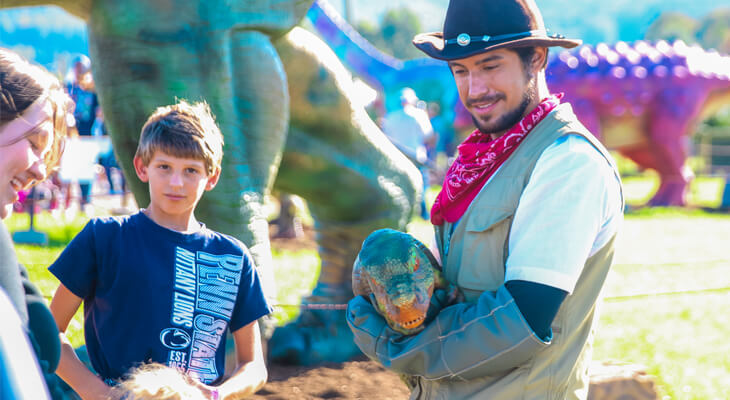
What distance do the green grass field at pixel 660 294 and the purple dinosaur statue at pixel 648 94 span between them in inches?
110

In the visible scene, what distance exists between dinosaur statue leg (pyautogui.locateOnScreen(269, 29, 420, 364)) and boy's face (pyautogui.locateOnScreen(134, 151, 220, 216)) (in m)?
1.38

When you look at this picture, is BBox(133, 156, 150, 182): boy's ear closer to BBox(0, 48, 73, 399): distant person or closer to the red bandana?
BBox(0, 48, 73, 399): distant person

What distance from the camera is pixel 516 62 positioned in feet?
5.51

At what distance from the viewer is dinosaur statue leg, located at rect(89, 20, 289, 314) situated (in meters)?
2.49

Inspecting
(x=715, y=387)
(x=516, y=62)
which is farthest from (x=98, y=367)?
(x=715, y=387)

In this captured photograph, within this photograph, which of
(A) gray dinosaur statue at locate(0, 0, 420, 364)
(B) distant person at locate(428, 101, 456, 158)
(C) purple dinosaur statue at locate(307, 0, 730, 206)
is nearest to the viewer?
(A) gray dinosaur statue at locate(0, 0, 420, 364)

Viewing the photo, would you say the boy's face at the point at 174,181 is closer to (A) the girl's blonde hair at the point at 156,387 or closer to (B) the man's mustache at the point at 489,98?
(A) the girl's blonde hair at the point at 156,387

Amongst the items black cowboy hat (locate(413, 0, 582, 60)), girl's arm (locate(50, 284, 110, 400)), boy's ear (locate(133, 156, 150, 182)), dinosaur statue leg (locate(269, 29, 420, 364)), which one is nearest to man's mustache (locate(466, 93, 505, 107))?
black cowboy hat (locate(413, 0, 582, 60))

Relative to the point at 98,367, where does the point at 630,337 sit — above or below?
below

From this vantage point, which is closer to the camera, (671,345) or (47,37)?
(671,345)

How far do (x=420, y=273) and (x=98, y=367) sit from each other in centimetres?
82

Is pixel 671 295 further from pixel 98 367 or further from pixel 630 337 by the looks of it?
pixel 98 367

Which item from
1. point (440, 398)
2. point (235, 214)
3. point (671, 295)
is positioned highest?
point (235, 214)

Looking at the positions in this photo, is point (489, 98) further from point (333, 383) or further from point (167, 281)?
point (333, 383)
